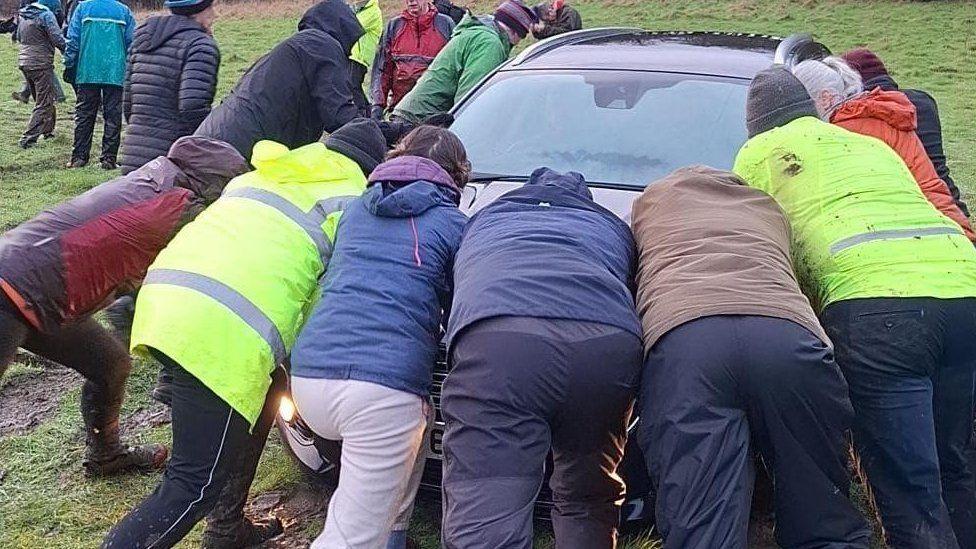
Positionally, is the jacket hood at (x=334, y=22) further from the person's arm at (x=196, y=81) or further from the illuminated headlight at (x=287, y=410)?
the illuminated headlight at (x=287, y=410)

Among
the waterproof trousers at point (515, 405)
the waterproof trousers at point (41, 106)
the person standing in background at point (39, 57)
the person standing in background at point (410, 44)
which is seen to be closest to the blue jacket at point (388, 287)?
the waterproof trousers at point (515, 405)

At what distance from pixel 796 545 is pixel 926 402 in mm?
645

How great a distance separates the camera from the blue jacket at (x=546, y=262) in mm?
2648

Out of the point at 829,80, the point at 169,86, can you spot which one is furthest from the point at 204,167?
the point at 829,80

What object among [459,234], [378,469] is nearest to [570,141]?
[459,234]

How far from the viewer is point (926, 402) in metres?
2.90

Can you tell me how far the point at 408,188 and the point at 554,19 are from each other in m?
5.80

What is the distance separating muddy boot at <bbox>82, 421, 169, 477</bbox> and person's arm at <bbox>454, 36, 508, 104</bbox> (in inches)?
124

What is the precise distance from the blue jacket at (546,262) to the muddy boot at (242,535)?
1.25 m

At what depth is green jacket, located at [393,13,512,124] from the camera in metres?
6.25

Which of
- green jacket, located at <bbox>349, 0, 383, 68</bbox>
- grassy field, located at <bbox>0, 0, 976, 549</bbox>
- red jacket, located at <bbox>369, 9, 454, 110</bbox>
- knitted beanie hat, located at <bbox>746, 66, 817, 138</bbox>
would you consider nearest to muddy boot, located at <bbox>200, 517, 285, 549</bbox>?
grassy field, located at <bbox>0, 0, 976, 549</bbox>

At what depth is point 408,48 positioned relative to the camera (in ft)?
25.4

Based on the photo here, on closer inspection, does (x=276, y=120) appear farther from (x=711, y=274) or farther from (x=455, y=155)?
(x=711, y=274)

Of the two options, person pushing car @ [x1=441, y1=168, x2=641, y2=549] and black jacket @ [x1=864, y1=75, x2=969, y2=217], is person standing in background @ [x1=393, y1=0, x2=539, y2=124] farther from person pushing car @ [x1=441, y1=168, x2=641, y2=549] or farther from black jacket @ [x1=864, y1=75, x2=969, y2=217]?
person pushing car @ [x1=441, y1=168, x2=641, y2=549]
